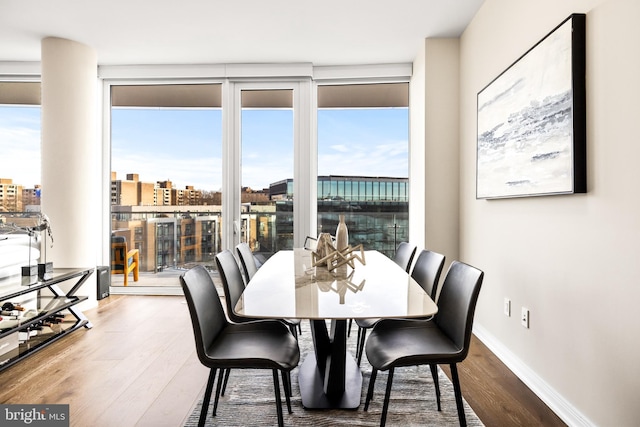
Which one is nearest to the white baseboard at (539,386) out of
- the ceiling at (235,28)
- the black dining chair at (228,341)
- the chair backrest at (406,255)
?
the chair backrest at (406,255)

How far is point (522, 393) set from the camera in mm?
2223

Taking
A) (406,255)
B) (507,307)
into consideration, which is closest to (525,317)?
(507,307)

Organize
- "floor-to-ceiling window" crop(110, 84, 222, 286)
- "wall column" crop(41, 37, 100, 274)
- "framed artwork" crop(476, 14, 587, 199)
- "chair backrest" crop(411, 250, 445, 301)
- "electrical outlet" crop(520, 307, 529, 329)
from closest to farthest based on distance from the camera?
"framed artwork" crop(476, 14, 587, 199), "chair backrest" crop(411, 250, 445, 301), "electrical outlet" crop(520, 307, 529, 329), "wall column" crop(41, 37, 100, 274), "floor-to-ceiling window" crop(110, 84, 222, 286)

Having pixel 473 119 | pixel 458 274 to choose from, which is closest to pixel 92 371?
pixel 458 274

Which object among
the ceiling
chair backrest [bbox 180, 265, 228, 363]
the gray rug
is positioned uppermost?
the ceiling

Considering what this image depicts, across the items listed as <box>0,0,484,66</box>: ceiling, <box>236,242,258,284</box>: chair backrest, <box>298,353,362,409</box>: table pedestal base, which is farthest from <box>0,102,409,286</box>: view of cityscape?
<box>298,353,362,409</box>: table pedestal base

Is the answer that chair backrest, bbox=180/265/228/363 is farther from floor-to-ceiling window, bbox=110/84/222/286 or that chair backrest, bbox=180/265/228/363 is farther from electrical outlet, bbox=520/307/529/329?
floor-to-ceiling window, bbox=110/84/222/286

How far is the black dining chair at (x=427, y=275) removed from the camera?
7.24 feet

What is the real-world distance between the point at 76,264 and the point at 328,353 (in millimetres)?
2991

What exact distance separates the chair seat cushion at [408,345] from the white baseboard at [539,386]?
71 centimetres

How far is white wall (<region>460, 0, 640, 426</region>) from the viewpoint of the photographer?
153 cm

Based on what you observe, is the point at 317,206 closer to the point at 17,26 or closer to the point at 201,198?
the point at 201,198

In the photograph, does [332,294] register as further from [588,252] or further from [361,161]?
[361,161]

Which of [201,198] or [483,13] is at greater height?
[483,13]
